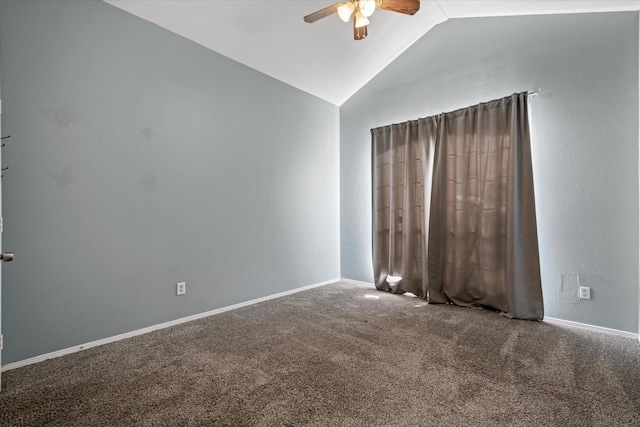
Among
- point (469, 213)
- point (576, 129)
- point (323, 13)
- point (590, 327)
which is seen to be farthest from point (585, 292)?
point (323, 13)

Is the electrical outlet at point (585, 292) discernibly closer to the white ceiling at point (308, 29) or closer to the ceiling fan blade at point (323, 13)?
the white ceiling at point (308, 29)

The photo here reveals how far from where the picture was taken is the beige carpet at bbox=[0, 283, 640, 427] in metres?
1.50

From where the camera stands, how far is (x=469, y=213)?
321 centimetres

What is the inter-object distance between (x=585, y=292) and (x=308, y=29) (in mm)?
3509

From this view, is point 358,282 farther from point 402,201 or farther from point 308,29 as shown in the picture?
point 308,29

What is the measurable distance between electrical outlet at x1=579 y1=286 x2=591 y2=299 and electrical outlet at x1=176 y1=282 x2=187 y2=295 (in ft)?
11.5

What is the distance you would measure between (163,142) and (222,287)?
1.48 meters

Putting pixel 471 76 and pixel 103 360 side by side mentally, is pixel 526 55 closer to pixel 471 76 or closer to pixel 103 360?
pixel 471 76

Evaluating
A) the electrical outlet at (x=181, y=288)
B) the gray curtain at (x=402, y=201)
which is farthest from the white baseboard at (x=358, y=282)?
the electrical outlet at (x=181, y=288)

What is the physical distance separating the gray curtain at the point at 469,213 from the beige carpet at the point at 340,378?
1.44ft

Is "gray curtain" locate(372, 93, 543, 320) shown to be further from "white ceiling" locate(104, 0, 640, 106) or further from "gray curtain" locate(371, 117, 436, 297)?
"white ceiling" locate(104, 0, 640, 106)

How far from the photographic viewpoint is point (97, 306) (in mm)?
2320

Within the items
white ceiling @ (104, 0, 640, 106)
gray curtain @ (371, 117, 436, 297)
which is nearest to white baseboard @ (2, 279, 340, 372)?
gray curtain @ (371, 117, 436, 297)

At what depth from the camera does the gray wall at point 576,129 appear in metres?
2.49
